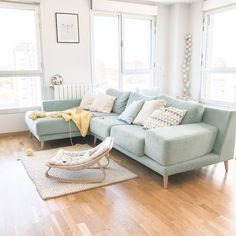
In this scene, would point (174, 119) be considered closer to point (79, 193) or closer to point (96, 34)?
point (79, 193)

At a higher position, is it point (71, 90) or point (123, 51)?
point (123, 51)

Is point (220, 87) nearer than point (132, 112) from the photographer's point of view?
No

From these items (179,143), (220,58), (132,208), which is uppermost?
(220,58)

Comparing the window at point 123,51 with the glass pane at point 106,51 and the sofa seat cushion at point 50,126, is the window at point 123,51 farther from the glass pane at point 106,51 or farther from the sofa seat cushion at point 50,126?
the sofa seat cushion at point 50,126

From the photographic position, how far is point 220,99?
5273mm

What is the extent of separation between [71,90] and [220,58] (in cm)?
297

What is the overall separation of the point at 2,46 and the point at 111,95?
6.66ft

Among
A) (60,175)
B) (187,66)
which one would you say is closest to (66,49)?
(187,66)

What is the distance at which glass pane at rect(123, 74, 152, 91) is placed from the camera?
5.69m

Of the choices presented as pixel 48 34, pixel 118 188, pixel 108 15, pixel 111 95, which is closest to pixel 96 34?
pixel 108 15

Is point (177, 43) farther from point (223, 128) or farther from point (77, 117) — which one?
point (223, 128)

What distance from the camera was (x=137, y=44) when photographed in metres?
5.66

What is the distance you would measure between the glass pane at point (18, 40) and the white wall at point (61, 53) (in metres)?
0.19

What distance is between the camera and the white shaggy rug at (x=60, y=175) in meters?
2.63
